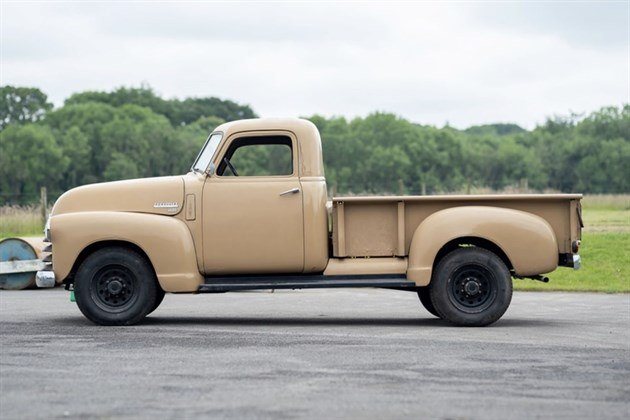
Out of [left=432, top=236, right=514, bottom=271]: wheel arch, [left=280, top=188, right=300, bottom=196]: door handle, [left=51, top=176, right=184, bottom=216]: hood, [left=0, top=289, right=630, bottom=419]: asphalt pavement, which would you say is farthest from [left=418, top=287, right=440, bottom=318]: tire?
[left=51, top=176, right=184, bottom=216]: hood

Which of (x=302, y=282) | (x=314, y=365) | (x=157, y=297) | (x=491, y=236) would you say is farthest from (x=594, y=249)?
(x=314, y=365)

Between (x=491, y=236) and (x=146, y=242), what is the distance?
13.1ft

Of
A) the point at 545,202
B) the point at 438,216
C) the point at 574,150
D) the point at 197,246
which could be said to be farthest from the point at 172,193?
the point at 574,150

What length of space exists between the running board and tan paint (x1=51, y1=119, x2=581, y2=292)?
0.30ft

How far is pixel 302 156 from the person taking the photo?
48.5 feet

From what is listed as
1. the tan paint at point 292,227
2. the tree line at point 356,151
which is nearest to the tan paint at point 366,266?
the tan paint at point 292,227

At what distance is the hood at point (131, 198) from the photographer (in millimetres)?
14609

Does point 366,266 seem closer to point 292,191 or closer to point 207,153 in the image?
point 292,191

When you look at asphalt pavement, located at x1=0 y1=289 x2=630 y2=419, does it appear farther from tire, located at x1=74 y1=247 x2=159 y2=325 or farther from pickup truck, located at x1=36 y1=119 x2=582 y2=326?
pickup truck, located at x1=36 y1=119 x2=582 y2=326

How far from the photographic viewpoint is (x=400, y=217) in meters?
14.4

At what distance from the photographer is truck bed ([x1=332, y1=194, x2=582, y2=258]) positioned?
47.3 ft

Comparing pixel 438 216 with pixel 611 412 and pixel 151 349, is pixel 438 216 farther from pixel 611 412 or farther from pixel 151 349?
pixel 611 412

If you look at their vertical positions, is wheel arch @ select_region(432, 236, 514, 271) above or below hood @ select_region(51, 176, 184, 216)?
below

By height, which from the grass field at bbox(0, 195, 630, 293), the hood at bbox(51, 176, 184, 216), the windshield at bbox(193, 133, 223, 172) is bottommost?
the grass field at bbox(0, 195, 630, 293)
